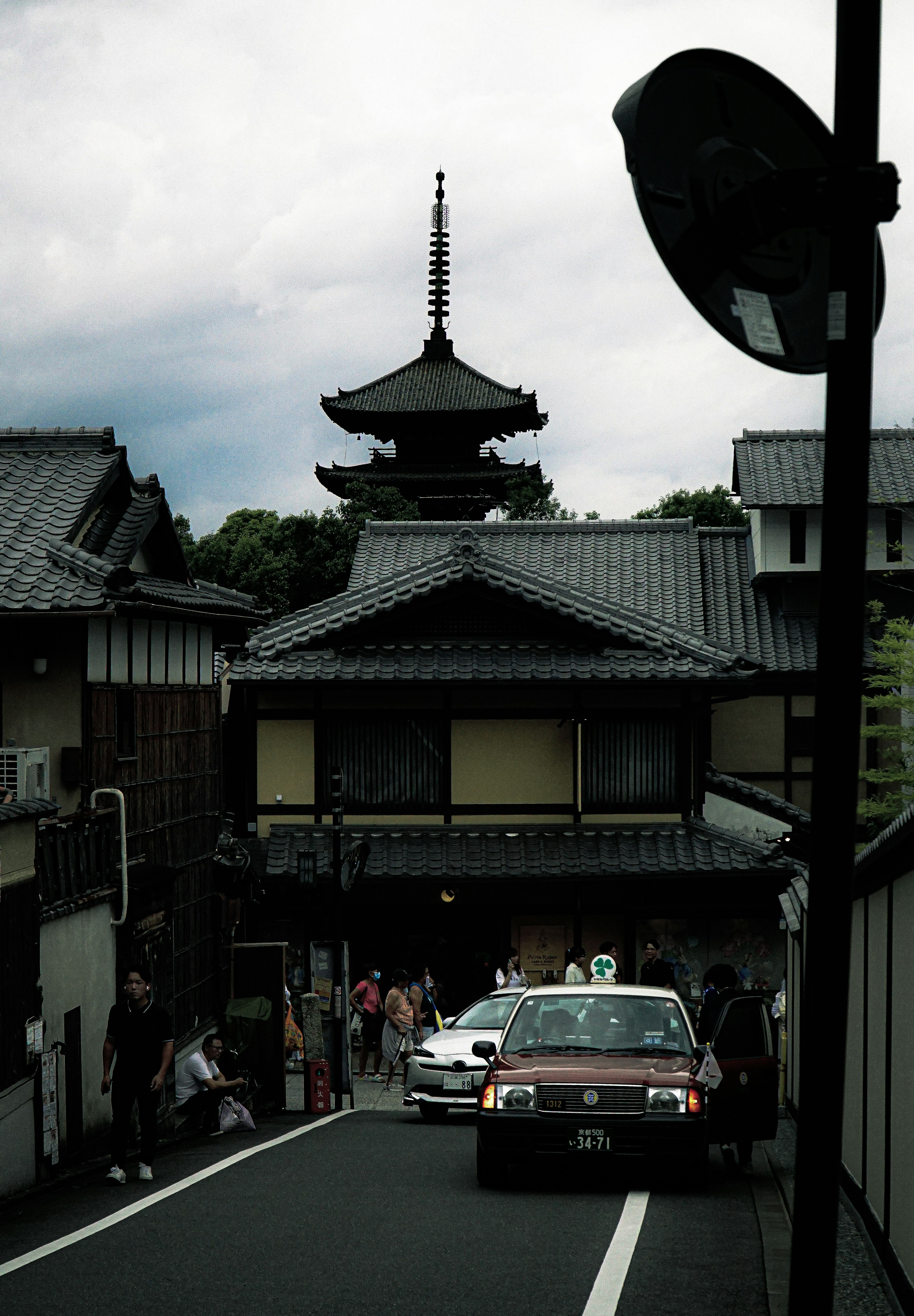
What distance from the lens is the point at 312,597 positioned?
57.3 metres

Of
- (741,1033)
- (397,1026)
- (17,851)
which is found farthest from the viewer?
(397,1026)

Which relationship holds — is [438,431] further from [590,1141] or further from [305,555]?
[590,1141]

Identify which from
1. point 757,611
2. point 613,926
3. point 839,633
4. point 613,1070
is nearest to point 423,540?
point 757,611

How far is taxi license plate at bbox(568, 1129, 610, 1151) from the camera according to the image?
11188mm

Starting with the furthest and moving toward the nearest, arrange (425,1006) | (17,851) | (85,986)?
(425,1006)
(85,986)
(17,851)

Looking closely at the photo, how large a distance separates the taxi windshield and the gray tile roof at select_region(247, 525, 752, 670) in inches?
613

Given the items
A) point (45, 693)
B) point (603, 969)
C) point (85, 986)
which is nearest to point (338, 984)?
point (603, 969)

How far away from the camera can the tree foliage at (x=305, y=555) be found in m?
55.2

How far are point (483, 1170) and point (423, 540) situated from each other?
2922cm

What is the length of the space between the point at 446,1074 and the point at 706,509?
180ft

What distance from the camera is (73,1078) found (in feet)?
50.2

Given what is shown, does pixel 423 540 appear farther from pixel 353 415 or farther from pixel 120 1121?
pixel 120 1121

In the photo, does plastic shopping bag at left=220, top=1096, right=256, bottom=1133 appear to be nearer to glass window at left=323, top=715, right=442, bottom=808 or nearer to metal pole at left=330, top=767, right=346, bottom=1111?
metal pole at left=330, top=767, right=346, bottom=1111

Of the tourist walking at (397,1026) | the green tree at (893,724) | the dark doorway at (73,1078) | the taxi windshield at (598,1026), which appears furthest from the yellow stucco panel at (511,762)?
the taxi windshield at (598,1026)
